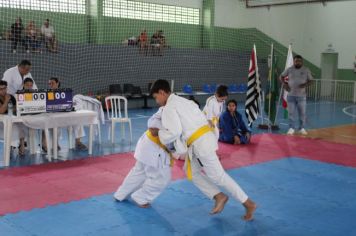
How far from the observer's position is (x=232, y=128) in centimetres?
876

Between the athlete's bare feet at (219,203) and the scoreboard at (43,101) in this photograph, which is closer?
the athlete's bare feet at (219,203)

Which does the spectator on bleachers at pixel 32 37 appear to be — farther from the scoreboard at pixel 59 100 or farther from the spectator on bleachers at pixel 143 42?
the scoreboard at pixel 59 100

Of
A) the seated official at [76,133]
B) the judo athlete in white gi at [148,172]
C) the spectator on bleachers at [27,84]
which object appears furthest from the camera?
the seated official at [76,133]

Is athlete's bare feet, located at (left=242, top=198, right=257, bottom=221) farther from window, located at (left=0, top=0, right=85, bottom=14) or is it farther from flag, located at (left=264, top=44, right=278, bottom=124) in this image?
window, located at (left=0, top=0, right=85, bottom=14)

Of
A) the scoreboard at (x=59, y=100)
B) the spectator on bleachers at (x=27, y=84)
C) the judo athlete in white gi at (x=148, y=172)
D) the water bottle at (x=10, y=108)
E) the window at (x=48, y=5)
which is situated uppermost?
the window at (x=48, y=5)

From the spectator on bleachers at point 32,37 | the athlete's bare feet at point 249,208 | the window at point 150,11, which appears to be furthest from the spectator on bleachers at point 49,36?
the athlete's bare feet at point 249,208

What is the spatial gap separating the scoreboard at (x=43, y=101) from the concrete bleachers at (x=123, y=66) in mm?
6237

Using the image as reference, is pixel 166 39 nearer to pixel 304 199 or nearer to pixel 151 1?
pixel 151 1

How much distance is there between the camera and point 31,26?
1258 centimetres

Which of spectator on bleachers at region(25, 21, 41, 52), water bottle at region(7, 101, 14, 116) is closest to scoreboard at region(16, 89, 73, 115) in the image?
water bottle at region(7, 101, 14, 116)

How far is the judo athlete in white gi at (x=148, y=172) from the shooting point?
15.1ft

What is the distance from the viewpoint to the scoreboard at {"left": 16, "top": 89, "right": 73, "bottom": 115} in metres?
6.68

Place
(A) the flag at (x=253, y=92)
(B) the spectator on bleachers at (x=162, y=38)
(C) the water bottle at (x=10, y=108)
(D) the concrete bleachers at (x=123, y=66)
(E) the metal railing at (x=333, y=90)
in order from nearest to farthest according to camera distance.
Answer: (C) the water bottle at (x=10, y=108) → (A) the flag at (x=253, y=92) → (D) the concrete bleachers at (x=123, y=66) → (B) the spectator on bleachers at (x=162, y=38) → (E) the metal railing at (x=333, y=90)

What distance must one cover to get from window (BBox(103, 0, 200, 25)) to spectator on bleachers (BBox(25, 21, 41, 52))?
3248 millimetres
